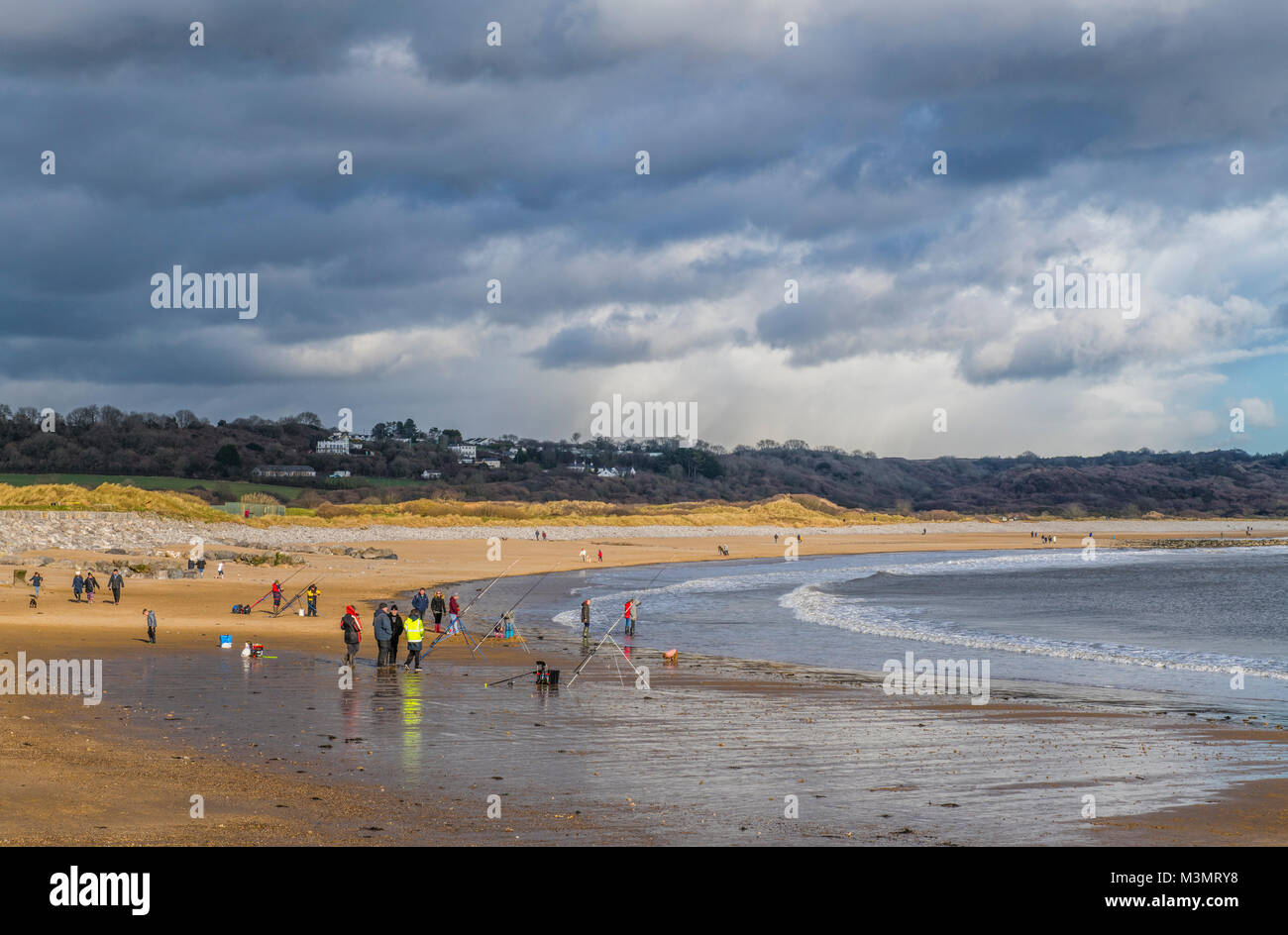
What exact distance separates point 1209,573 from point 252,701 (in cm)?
6777

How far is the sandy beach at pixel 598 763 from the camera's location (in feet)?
33.7

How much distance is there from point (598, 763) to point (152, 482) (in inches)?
5715

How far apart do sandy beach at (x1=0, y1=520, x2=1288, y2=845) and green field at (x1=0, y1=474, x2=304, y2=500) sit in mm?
123093

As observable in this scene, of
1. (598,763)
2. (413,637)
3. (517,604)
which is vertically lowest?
(517,604)

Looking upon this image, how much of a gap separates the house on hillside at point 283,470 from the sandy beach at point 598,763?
489 feet

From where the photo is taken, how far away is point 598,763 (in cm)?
1365

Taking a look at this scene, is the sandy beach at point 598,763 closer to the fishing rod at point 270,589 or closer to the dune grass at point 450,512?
the fishing rod at point 270,589

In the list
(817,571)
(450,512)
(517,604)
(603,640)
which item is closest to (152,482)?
(450,512)

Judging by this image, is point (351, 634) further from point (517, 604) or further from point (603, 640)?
point (517, 604)

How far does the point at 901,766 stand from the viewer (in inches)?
539

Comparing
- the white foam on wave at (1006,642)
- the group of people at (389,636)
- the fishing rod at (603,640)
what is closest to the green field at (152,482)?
the fishing rod at (603,640)

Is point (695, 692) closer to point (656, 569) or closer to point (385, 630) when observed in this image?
point (385, 630)
